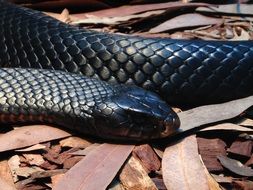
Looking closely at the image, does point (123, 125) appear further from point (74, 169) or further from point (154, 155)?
point (74, 169)

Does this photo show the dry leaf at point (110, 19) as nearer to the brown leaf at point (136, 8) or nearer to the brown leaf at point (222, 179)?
the brown leaf at point (136, 8)

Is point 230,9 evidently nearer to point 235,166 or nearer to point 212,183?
point 235,166

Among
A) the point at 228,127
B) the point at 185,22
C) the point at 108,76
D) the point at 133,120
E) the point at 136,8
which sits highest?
the point at 136,8

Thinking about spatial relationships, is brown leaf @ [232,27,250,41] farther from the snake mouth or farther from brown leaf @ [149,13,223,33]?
the snake mouth

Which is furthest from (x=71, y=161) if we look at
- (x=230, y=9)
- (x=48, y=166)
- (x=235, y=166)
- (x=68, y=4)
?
(x=230, y=9)

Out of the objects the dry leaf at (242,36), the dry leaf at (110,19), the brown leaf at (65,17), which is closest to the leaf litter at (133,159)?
the dry leaf at (242,36)

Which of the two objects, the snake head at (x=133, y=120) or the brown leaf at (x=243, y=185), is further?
the snake head at (x=133, y=120)
